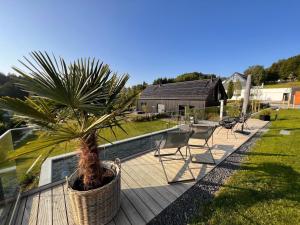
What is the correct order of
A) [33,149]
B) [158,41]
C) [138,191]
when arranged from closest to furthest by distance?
[33,149] → [138,191] → [158,41]

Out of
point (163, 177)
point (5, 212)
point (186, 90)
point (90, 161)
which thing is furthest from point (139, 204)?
point (186, 90)

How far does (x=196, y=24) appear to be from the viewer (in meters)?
10.6

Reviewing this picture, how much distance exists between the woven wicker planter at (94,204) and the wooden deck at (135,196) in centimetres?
17

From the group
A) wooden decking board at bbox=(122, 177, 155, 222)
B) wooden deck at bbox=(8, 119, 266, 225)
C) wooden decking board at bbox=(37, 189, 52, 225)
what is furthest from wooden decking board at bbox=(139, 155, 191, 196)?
wooden decking board at bbox=(37, 189, 52, 225)

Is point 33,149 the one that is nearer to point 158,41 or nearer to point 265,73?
point 158,41

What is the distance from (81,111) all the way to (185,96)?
48.9 ft

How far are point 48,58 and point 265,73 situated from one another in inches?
2349

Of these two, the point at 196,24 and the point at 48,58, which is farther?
the point at 196,24

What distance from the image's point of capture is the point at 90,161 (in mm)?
1852

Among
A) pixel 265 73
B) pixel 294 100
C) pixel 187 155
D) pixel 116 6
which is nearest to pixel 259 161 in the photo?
pixel 187 155

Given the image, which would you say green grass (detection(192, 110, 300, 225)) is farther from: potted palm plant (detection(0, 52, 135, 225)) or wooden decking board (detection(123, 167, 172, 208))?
potted palm plant (detection(0, 52, 135, 225))

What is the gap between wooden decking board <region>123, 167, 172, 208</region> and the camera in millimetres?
2262

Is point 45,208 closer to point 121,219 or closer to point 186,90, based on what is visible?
point 121,219

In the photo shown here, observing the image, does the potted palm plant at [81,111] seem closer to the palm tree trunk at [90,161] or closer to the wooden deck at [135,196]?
the palm tree trunk at [90,161]
